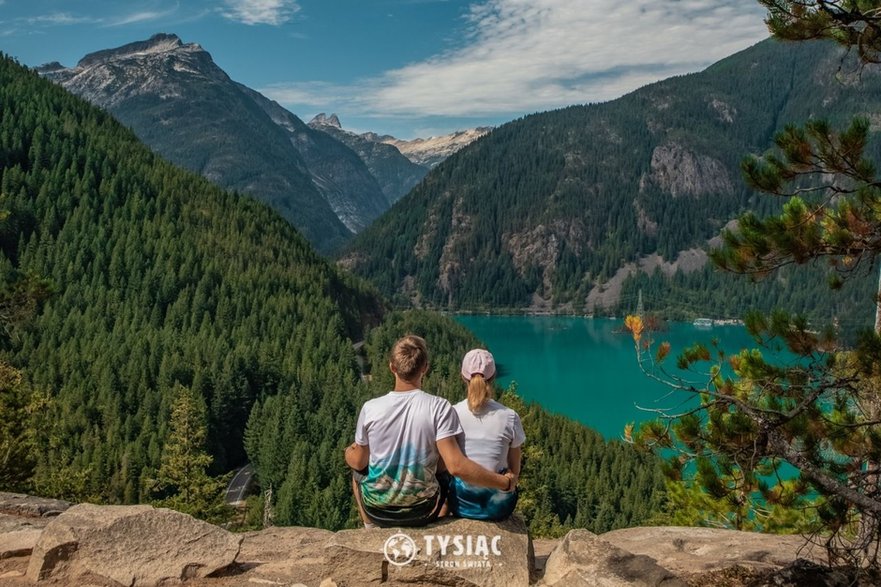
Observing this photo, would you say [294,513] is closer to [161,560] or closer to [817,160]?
[161,560]

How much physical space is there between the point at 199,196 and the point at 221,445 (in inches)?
3790

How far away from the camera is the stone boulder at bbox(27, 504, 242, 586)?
339 inches

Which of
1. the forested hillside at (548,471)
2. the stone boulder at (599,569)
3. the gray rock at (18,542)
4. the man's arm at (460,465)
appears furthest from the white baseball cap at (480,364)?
the forested hillside at (548,471)

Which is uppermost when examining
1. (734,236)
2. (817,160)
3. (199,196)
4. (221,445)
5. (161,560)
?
(199,196)

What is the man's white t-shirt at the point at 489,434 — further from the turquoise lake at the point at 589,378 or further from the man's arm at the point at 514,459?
the turquoise lake at the point at 589,378

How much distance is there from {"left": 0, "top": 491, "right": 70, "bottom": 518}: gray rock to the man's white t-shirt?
28.8 ft

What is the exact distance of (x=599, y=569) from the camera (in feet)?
25.5

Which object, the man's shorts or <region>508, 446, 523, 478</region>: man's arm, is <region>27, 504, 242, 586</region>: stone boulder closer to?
the man's shorts

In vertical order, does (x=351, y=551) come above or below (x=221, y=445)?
above

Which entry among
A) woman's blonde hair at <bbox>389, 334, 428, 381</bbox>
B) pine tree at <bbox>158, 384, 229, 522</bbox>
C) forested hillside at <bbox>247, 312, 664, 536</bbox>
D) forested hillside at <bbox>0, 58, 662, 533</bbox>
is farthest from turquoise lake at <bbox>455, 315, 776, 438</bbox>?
woman's blonde hair at <bbox>389, 334, 428, 381</bbox>

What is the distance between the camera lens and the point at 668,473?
32.0 ft

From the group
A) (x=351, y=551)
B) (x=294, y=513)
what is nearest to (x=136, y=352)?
(x=294, y=513)

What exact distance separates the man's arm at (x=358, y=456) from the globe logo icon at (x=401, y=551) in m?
0.94

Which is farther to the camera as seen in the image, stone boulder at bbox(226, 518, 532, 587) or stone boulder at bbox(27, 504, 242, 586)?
stone boulder at bbox(27, 504, 242, 586)
